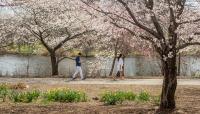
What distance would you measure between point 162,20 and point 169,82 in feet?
5.82

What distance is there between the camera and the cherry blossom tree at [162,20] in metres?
12.5

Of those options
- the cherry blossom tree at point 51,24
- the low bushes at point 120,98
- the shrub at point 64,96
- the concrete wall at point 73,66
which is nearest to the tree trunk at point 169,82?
the low bushes at point 120,98

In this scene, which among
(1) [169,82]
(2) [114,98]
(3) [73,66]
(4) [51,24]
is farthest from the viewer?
(3) [73,66]

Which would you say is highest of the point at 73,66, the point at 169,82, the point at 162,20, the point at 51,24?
the point at 51,24

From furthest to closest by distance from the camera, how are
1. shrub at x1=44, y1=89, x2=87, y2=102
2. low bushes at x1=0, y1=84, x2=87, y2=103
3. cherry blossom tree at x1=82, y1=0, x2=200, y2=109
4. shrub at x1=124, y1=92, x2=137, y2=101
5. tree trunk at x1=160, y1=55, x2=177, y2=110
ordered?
shrub at x1=124, y1=92, x2=137, y2=101 → shrub at x1=44, y1=89, x2=87, y2=102 → low bushes at x1=0, y1=84, x2=87, y2=103 → tree trunk at x1=160, y1=55, x2=177, y2=110 → cherry blossom tree at x1=82, y1=0, x2=200, y2=109

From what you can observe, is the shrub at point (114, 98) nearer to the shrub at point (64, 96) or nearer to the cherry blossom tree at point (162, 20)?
the shrub at point (64, 96)

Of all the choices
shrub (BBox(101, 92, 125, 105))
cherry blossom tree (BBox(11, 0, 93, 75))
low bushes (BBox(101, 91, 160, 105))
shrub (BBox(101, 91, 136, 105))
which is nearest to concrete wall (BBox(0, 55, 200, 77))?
cherry blossom tree (BBox(11, 0, 93, 75))

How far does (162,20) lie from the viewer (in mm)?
13531

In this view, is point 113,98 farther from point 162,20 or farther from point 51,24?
point 51,24

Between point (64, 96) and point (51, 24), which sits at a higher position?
point (51, 24)

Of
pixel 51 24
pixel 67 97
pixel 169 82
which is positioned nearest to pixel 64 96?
pixel 67 97

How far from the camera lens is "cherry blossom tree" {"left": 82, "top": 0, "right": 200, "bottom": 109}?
12.5 metres

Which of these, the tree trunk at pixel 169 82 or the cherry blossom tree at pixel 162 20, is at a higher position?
the cherry blossom tree at pixel 162 20

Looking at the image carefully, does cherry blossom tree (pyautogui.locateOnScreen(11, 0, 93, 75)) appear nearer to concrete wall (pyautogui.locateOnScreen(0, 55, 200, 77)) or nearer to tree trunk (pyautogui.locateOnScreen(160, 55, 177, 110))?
concrete wall (pyautogui.locateOnScreen(0, 55, 200, 77))
